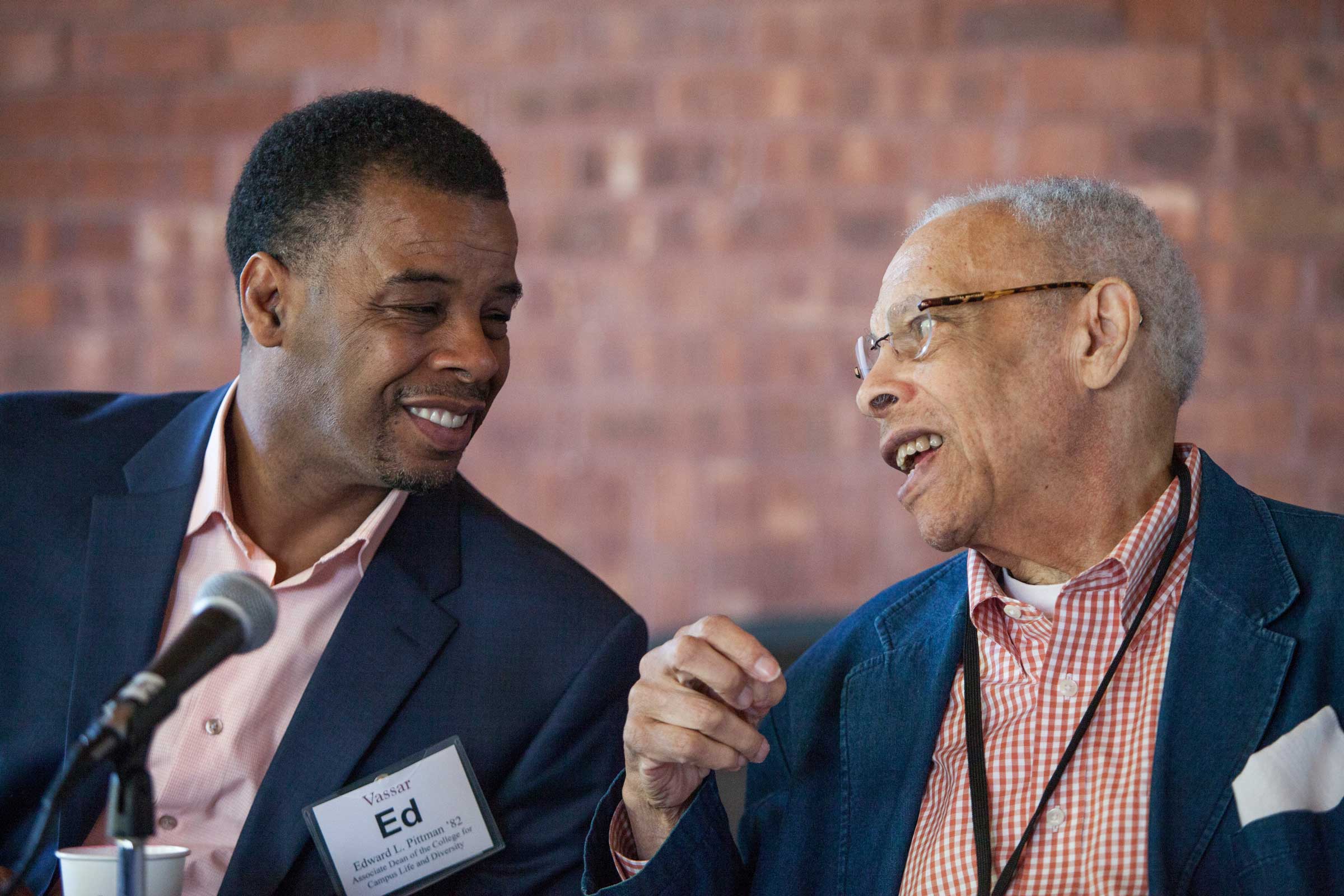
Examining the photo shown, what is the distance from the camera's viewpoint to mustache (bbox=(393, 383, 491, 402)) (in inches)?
79.0

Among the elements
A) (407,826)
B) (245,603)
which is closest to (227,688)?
(407,826)

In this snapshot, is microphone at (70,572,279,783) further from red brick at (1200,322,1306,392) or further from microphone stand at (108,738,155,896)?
red brick at (1200,322,1306,392)

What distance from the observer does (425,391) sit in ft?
6.58

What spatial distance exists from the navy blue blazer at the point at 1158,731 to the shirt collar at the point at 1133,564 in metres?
0.04

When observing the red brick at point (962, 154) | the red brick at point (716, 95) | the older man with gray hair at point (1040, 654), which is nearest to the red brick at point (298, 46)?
the red brick at point (716, 95)

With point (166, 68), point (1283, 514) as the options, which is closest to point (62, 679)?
point (1283, 514)

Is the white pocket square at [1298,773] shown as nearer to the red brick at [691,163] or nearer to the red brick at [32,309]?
the red brick at [691,163]

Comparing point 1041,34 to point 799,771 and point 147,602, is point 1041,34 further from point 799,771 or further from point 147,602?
point 147,602

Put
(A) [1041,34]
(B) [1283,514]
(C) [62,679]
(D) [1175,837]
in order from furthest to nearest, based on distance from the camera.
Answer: (A) [1041,34]
(C) [62,679]
(B) [1283,514]
(D) [1175,837]

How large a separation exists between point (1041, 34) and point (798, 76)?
58 centimetres

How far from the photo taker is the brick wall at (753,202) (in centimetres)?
319

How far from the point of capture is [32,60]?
3.54 m

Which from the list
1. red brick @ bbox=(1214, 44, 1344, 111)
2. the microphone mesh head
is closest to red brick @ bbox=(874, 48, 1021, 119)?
red brick @ bbox=(1214, 44, 1344, 111)

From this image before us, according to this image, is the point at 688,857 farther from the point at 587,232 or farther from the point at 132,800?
the point at 587,232
